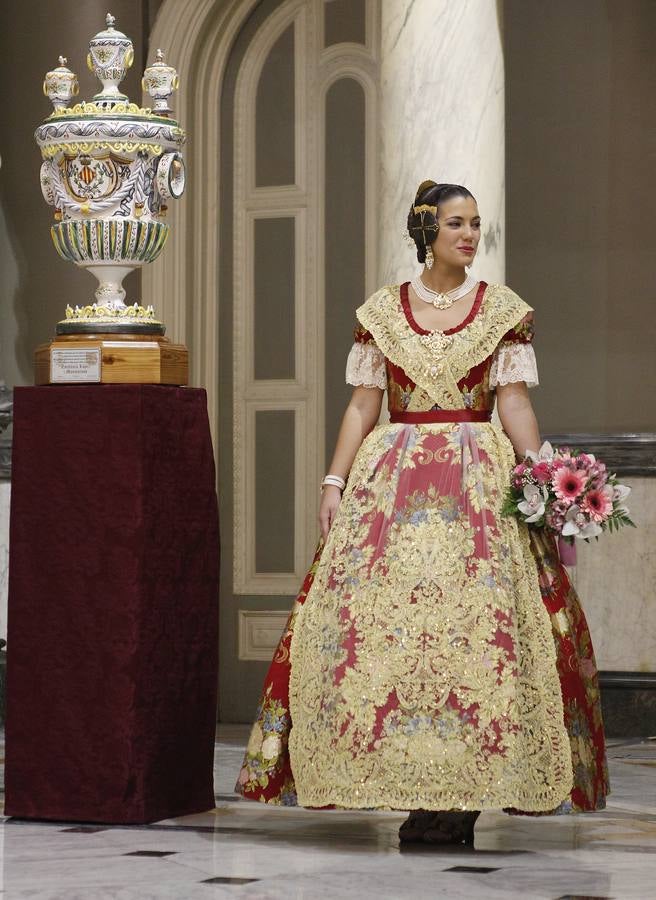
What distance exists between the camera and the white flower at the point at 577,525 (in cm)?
472

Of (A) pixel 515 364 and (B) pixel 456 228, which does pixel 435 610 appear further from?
(B) pixel 456 228

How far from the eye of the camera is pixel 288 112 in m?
7.86

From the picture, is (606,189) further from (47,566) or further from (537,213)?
(47,566)

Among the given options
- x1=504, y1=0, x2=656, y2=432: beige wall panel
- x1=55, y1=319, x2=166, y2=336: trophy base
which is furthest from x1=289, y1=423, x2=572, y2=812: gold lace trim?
x1=504, y1=0, x2=656, y2=432: beige wall panel

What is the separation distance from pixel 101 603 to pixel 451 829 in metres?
1.08

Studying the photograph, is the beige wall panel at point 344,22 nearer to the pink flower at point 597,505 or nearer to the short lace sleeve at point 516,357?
the short lace sleeve at point 516,357

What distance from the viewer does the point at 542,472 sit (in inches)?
186

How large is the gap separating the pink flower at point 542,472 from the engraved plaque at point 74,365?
1194 millimetres

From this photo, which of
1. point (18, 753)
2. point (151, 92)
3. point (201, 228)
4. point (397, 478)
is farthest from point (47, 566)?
point (201, 228)

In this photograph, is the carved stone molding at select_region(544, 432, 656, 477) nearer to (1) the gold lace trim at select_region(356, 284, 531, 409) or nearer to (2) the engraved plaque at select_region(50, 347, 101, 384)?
(1) the gold lace trim at select_region(356, 284, 531, 409)

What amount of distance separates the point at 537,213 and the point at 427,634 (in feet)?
10.4

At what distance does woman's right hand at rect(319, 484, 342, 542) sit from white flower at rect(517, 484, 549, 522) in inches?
19.7

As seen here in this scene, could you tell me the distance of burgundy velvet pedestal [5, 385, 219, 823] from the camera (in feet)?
16.6

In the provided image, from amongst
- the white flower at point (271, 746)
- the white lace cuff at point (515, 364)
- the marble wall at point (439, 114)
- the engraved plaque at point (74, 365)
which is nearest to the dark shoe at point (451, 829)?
the white flower at point (271, 746)
